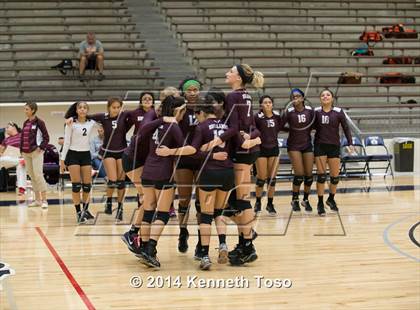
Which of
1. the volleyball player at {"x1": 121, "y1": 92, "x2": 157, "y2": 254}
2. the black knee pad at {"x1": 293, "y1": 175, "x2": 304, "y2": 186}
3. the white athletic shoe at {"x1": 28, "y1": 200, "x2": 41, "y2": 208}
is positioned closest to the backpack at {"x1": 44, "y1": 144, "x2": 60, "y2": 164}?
the white athletic shoe at {"x1": 28, "y1": 200, "x2": 41, "y2": 208}

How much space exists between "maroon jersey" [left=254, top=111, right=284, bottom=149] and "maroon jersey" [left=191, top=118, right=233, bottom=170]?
3094mm

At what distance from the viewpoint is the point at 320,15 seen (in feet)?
61.8

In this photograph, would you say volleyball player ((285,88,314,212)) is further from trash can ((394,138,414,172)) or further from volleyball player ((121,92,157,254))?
trash can ((394,138,414,172))

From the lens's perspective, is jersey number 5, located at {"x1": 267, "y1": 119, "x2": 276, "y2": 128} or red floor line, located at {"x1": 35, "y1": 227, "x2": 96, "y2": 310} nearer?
red floor line, located at {"x1": 35, "y1": 227, "x2": 96, "y2": 310}

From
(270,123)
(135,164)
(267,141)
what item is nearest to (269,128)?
(270,123)

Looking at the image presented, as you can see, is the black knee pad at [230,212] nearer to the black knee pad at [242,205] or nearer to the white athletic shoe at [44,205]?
the black knee pad at [242,205]

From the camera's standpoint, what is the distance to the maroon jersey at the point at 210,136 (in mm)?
5941

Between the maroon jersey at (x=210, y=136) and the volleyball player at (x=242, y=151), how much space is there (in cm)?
14

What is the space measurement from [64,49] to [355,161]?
24.3 ft

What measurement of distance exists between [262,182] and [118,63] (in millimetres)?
8175

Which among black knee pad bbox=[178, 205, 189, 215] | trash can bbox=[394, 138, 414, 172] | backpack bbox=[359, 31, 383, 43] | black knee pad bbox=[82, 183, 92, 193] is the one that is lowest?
trash can bbox=[394, 138, 414, 172]

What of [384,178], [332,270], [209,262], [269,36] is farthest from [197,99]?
[269,36]

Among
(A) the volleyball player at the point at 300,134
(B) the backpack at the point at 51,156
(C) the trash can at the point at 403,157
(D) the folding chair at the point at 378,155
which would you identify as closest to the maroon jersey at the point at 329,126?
(A) the volleyball player at the point at 300,134

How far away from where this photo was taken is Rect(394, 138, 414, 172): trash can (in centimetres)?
1502
